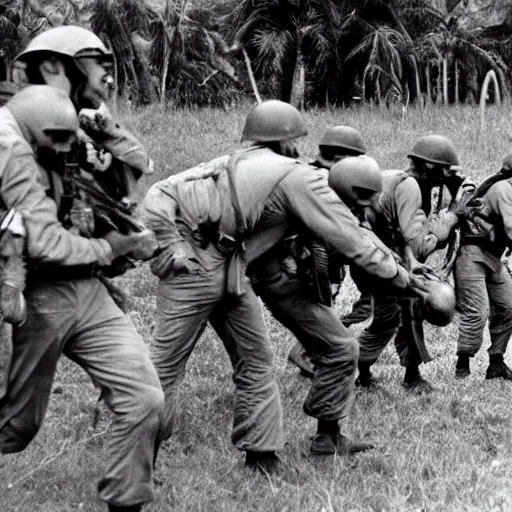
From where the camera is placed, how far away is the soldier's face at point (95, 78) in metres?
5.42

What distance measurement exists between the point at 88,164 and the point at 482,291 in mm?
5381

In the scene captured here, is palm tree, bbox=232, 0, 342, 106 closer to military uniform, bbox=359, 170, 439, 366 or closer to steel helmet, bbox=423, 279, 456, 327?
military uniform, bbox=359, 170, 439, 366

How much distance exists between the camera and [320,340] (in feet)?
22.7

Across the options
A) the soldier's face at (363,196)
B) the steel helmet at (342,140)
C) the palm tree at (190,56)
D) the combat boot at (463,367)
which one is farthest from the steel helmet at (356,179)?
the palm tree at (190,56)

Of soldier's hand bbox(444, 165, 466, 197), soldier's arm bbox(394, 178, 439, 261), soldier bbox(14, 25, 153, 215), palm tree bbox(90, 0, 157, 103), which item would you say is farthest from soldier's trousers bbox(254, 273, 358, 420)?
palm tree bbox(90, 0, 157, 103)

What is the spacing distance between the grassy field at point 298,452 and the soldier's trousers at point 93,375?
0.75m

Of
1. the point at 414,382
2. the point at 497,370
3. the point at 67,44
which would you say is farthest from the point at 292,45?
the point at 67,44

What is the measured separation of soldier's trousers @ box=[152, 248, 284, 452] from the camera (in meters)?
6.37

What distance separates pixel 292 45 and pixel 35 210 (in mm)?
18671

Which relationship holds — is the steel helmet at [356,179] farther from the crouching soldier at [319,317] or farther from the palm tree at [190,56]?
the palm tree at [190,56]

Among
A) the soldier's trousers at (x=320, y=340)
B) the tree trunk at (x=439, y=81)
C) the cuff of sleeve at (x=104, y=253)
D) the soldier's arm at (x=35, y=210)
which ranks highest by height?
the soldier's arm at (x=35, y=210)

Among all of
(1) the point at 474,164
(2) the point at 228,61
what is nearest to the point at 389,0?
(2) the point at 228,61

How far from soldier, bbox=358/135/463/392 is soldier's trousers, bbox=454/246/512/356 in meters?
0.66

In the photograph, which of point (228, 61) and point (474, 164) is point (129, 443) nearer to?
point (474, 164)
